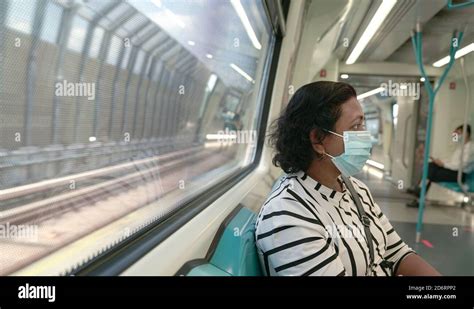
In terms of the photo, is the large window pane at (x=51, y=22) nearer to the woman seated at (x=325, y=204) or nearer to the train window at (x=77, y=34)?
the train window at (x=77, y=34)

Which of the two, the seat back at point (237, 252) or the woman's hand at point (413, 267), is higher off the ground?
the seat back at point (237, 252)

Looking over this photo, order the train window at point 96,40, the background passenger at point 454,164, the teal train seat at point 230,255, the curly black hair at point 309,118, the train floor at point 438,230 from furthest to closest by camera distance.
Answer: the background passenger at point 454,164 < the train floor at point 438,230 < the train window at point 96,40 < the curly black hair at point 309,118 < the teal train seat at point 230,255

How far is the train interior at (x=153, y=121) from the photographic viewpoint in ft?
3.50

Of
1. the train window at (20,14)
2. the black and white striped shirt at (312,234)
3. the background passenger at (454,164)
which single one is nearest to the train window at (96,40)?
the train window at (20,14)

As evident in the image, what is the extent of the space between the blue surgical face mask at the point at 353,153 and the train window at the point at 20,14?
3.41 ft

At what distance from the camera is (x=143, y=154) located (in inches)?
72.7

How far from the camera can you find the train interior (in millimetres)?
1067

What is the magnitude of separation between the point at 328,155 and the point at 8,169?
1.05 m

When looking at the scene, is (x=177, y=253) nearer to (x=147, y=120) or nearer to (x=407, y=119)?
(x=147, y=120)

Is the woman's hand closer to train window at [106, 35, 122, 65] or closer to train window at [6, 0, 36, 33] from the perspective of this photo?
train window at [106, 35, 122, 65]

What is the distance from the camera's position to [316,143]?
1348 mm

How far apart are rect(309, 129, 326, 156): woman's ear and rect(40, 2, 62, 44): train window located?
95 cm

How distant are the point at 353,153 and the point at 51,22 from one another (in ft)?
3.69
